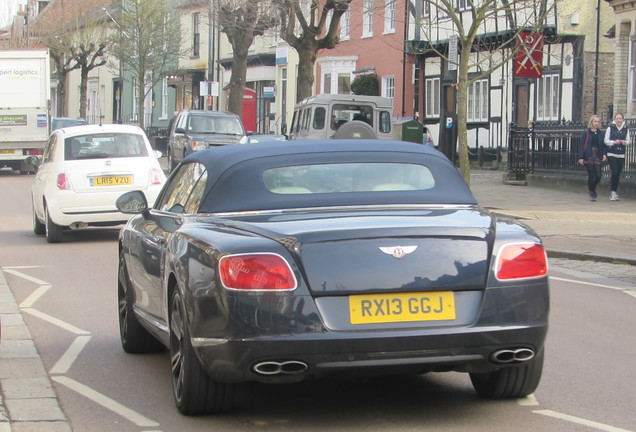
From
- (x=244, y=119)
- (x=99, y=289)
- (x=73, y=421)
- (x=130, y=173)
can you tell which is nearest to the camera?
(x=73, y=421)

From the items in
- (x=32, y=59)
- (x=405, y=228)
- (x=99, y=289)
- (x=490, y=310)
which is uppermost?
(x=32, y=59)

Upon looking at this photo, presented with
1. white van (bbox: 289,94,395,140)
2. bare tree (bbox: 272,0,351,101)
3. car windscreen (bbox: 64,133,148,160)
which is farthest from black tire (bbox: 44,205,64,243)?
bare tree (bbox: 272,0,351,101)

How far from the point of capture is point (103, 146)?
16.1m

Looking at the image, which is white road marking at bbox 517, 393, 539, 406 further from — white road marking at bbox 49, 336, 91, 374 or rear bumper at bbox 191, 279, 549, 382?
white road marking at bbox 49, 336, 91, 374

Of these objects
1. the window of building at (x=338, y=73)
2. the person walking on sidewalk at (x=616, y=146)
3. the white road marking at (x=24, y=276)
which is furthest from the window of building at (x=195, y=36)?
the white road marking at (x=24, y=276)

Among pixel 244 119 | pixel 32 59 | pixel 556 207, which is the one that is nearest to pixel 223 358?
pixel 556 207

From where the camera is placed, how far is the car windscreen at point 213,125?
32.8 m

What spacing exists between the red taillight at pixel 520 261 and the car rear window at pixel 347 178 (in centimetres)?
108

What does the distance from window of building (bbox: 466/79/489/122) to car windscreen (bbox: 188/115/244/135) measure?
10.4 meters

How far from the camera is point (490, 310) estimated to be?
5.37 m

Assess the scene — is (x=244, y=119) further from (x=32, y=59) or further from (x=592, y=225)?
(x=592, y=225)

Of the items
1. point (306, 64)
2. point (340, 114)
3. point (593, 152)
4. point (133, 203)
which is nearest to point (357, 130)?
point (340, 114)

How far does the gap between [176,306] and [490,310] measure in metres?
1.70

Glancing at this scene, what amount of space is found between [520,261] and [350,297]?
900mm
